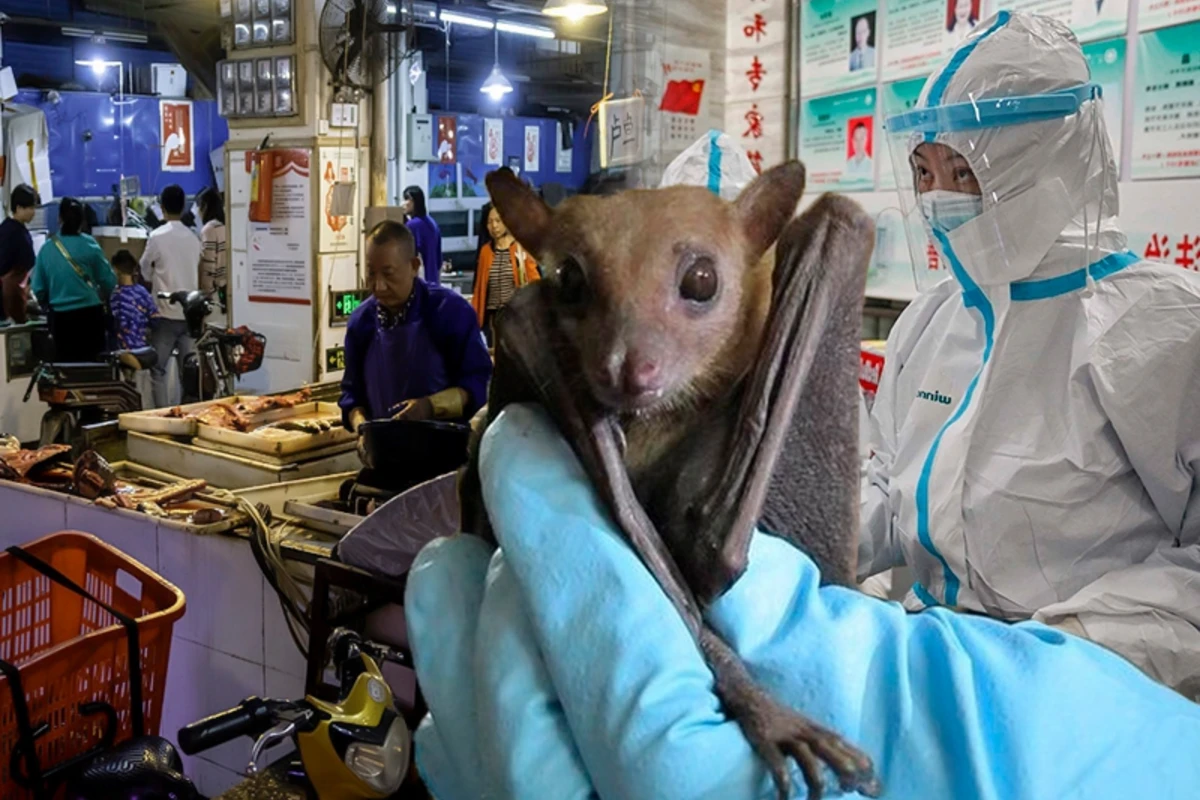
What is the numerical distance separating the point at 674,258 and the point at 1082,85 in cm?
145

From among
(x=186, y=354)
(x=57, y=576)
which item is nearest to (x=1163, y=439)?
(x=57, y=576)

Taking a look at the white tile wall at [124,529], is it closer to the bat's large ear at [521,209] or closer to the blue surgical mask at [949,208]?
the blue surgical mask at [949,208]

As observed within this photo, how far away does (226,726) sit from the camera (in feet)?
6.97

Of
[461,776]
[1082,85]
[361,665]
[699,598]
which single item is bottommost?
[361,665]

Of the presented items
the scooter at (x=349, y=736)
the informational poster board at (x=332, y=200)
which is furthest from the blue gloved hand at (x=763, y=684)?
the informational poster board at (x=332, y=200)

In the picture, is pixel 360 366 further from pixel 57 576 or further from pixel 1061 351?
pixel 1061 351

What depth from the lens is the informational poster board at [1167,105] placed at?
2.63m

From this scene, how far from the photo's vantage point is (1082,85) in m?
2.06

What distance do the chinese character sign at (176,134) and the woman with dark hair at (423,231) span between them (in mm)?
6817

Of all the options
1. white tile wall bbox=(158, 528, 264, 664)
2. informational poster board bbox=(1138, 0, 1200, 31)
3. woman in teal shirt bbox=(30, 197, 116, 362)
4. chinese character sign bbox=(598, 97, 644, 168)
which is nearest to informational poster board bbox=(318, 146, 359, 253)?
woman in teal shirt bbox=(30, 197, 116, 362)

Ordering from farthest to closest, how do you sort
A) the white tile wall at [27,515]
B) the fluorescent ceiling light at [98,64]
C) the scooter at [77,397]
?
1. the fluorescent ceiling light at [98,64]
2. the scooter at [77,397]
3. the white tile wall at [27,515]

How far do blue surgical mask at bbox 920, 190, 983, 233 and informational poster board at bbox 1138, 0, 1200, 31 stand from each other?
3.35ft

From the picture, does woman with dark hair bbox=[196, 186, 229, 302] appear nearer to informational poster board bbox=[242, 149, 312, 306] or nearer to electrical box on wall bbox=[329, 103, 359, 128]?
informational poster board bbox=[242, 149, 312, 306]

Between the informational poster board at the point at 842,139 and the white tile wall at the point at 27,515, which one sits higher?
the informational poster board at the point at 842,139
